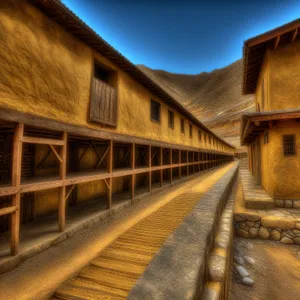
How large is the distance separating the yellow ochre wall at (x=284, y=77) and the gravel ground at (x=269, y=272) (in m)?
6.62

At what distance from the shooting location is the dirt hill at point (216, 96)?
73062mm

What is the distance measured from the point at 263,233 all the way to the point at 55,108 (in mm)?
9296

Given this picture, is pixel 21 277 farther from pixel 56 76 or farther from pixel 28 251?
pixel 56 76

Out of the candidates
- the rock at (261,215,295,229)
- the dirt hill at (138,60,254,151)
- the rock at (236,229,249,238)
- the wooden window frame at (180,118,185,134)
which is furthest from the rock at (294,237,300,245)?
the dirt hill at (138,60,254,151)

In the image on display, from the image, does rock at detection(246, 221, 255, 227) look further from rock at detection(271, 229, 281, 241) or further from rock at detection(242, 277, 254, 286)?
rock at detection(242, 277, 254, 286)

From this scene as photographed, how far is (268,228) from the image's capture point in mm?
7508

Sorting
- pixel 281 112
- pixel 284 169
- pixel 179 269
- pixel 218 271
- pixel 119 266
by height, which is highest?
pixel 281 112

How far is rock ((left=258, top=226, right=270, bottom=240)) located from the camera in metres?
7.54

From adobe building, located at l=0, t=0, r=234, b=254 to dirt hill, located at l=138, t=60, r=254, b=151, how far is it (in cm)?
6494

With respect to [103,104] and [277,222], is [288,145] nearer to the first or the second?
[277,222]

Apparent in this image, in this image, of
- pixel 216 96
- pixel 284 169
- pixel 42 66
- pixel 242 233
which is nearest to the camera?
Answer: pixel 42 66

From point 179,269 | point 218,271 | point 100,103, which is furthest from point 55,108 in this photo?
point 218,271

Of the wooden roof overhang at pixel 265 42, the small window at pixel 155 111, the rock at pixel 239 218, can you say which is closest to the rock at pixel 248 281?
the rock at pixel 239 218

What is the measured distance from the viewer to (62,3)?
16.8ft
